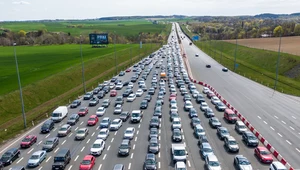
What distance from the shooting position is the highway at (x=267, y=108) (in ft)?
136

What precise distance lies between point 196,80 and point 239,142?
49.2m

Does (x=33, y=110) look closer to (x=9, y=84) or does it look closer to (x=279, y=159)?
(x=9, y=84)

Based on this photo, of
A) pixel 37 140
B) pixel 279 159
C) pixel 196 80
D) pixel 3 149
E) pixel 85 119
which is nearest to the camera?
pixel 279 159

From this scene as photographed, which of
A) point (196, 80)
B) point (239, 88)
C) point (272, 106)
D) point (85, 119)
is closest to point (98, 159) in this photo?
point (85, 119)

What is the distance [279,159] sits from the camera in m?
35.8

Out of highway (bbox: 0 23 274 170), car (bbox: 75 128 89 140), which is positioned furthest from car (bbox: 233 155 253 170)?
car (bbox: 75 128 89 140)

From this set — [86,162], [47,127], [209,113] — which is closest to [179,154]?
[86,162]

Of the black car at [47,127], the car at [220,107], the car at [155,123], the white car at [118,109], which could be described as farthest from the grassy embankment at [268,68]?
the black car at [47,127]

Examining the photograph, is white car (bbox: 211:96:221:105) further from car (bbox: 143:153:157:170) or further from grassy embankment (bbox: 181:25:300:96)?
car (bbox: 143:153:157:170)

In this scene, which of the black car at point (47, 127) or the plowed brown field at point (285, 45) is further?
the plowed brown field at point (285, 45)

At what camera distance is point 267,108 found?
5881 cm

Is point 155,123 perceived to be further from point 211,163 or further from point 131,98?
point 131,98

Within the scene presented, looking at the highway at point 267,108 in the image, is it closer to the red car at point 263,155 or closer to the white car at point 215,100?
the red car at point 263,155

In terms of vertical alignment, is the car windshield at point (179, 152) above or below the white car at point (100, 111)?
above
